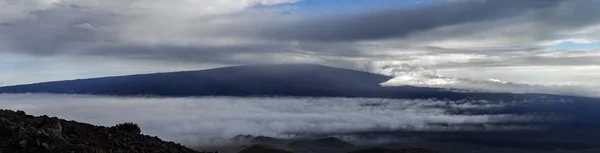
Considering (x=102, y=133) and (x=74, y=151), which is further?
(x=102, y=133)

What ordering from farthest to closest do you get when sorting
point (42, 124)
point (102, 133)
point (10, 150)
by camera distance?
point (102, 133)
point (42, 124)
point (10, 150)

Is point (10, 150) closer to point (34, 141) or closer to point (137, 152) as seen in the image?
point (34, 141)

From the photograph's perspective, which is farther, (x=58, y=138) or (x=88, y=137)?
(x=88, y=137)

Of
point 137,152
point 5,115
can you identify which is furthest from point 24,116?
point 137,152

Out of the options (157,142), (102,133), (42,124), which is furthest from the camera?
(157,142)

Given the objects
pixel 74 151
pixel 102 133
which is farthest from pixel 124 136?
pixel 74 151

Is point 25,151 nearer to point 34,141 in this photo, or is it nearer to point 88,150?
point 34,141
